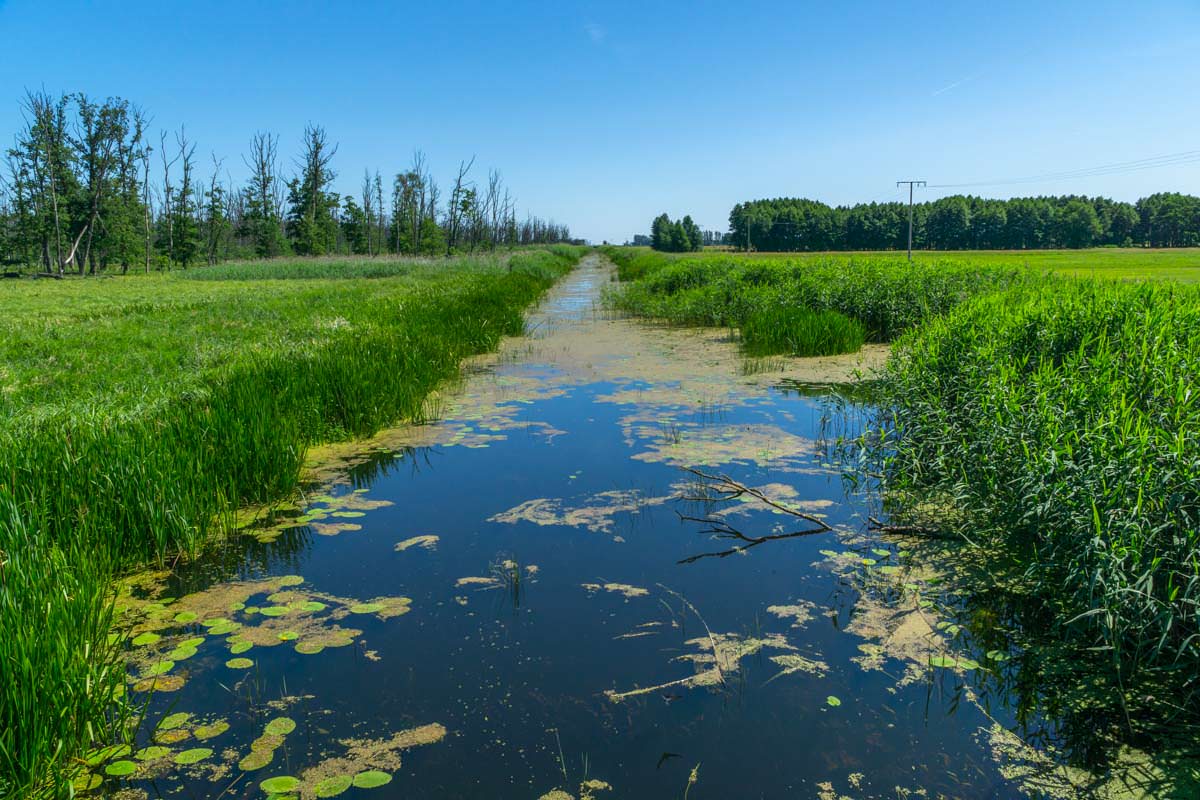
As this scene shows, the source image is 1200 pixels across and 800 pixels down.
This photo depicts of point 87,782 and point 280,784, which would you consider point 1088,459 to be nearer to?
point 280,784

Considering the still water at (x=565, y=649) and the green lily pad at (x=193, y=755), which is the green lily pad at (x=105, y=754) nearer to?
the still water at (x=565, y=649)

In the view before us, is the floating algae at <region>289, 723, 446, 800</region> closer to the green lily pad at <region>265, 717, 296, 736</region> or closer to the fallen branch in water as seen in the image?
the green lily pad at <region>265, 717, 296, 736</region>

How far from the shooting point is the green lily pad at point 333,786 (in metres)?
1.96

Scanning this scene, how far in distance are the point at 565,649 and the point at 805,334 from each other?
7.81 meters

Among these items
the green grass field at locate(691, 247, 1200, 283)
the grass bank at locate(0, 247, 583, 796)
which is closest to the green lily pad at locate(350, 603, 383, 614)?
the grass bank at locate(0, 247, 583, 796)

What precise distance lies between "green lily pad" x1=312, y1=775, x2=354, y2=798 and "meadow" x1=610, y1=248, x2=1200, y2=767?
230cm

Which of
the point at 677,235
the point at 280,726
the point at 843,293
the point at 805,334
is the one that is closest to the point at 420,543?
the point at 280,726

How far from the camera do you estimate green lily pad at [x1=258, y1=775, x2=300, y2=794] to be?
6.44 feet

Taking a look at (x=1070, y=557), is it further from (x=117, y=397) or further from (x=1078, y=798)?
(x=117, y=397)

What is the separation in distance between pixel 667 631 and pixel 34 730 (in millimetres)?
2056

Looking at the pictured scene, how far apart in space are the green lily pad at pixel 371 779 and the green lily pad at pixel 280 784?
171 mm

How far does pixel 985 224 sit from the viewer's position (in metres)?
84.9

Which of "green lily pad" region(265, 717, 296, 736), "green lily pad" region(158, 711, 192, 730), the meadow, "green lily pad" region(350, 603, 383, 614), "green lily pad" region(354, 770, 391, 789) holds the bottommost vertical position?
"green lily pad" region(354, 770, 391, 789)

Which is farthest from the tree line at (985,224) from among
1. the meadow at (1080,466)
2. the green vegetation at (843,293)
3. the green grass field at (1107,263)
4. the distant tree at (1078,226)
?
the meadow at (1080,466)
